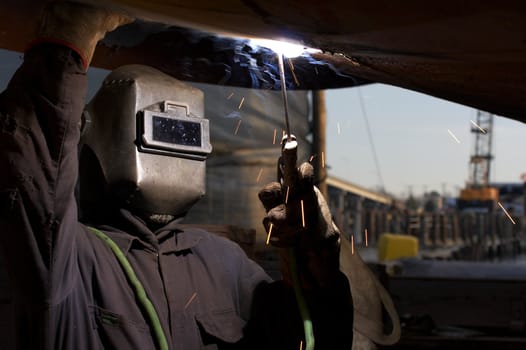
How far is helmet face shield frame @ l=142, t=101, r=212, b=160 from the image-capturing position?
5.87ft

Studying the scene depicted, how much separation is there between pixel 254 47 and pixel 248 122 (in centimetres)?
170

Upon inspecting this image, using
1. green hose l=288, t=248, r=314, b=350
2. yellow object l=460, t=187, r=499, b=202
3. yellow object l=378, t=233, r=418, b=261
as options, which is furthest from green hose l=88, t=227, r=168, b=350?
yellow object l=460, t=187, r=499, b=202

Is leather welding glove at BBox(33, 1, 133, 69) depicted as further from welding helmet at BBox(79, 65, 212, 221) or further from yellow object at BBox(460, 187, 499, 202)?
yellow object at BBox(460, 187, 499, 202)

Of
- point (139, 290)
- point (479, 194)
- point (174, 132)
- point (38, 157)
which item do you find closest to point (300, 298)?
point (139, 290)

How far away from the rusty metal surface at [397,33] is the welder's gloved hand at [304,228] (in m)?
0.34

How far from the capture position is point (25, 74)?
4.35 feet

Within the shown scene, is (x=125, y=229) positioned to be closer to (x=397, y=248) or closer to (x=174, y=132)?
(x=174, y=132)

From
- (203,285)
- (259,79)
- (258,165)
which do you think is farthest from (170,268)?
(258,165)

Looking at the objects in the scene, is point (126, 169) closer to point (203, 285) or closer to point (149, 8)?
point (203, 285)

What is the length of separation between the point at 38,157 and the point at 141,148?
0.46 meters

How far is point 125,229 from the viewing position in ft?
5.93

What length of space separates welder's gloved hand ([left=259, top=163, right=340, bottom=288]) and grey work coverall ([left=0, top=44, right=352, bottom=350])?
7 cm

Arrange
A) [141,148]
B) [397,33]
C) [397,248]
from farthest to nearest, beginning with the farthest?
1. [397,248]
2. [141,148]
3. [397,33]

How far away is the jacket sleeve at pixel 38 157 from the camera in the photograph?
132 cm
